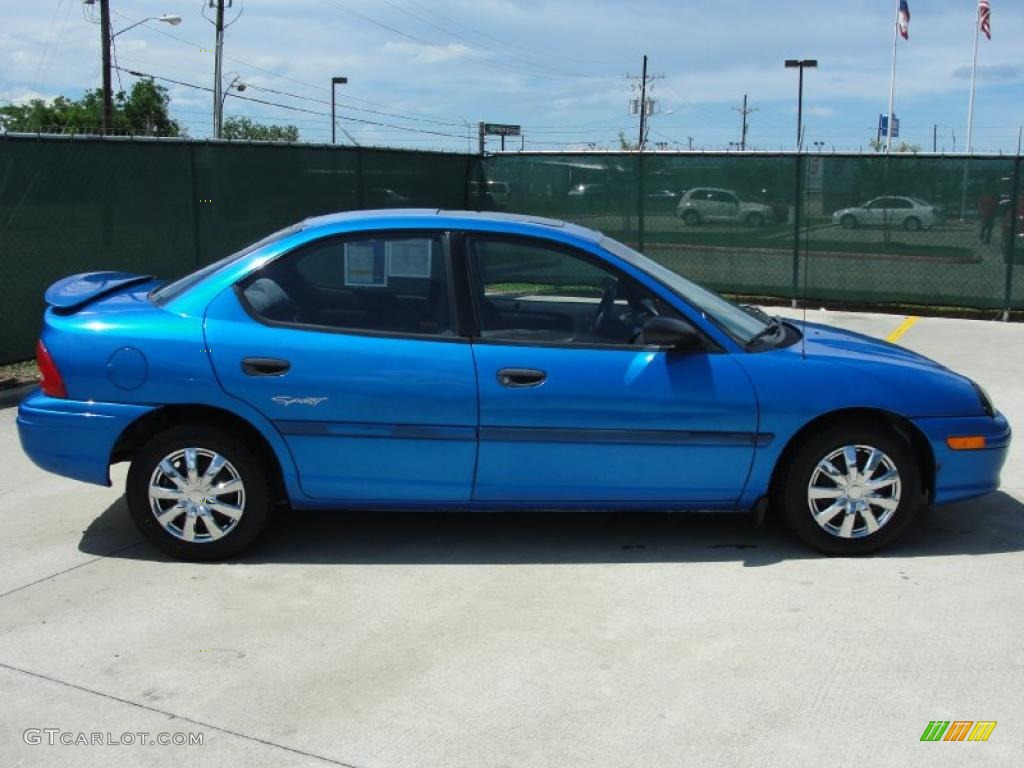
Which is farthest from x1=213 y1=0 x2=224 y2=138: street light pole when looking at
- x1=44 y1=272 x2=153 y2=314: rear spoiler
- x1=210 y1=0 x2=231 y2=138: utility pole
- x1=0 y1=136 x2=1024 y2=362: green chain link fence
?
x1=44 y1=272 x2=153 y2=314: rear spoiler

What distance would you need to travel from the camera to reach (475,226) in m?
5.13

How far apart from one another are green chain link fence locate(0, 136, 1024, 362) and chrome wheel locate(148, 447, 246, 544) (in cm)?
465

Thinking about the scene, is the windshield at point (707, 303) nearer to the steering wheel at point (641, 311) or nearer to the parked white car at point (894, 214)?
the steering wheel at point (641, 311)

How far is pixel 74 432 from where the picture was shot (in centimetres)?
492

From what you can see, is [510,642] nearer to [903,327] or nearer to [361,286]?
[361,286]

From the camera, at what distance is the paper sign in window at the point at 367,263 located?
507 centimetres

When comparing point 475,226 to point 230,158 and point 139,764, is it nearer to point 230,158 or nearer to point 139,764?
point 139,764

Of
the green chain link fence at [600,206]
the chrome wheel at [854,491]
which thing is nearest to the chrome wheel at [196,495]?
the chrome wheel at [854,491]

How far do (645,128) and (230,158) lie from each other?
5812cm

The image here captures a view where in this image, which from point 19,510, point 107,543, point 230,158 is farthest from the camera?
point 230,158

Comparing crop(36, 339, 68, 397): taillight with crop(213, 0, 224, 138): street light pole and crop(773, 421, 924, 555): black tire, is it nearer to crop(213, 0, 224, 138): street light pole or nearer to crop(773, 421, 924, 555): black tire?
crop(773, 421, 924, 555): black tire

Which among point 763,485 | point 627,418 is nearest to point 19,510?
point 627,418

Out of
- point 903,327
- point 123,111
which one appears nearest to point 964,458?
point 903,327

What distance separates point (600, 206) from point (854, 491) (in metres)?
10.9
